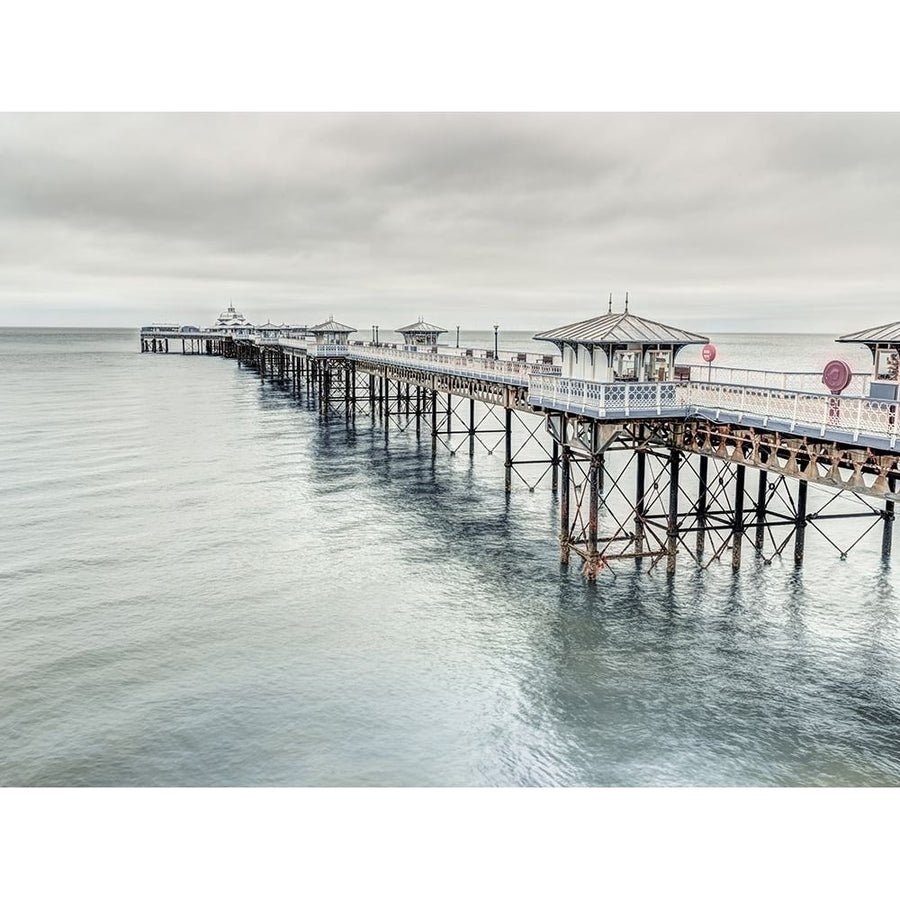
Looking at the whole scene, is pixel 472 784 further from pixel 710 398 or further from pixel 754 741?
pixel 710 398

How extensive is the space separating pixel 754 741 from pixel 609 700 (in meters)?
3.37

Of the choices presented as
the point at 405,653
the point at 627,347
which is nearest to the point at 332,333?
the point at 627,347

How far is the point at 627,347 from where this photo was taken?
1007 inches

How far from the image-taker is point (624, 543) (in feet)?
102

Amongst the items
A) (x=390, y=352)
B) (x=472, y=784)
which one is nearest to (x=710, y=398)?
(x=472, y=784)

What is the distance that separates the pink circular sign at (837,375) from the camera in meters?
19.6

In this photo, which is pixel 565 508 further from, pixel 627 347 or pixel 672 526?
pixel 627 347

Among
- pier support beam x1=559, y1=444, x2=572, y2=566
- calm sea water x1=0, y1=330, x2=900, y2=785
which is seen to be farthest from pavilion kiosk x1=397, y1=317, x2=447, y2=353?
pier support beam x1=559, y1=444, x2=572, y2=566

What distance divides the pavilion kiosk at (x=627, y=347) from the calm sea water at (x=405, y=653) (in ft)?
24.1

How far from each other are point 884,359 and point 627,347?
7632 mm

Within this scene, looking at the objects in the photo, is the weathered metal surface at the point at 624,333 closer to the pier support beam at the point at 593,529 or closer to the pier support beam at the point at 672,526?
the pier support beam at the point at 593,529

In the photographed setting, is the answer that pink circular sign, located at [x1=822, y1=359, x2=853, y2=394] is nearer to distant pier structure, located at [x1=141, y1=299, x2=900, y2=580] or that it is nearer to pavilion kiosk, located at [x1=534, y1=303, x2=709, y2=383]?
distant pier structure, located at [x1=141, y1=299, x2=900, y2=580]

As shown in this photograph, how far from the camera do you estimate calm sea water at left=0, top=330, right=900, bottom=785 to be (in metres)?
16.1

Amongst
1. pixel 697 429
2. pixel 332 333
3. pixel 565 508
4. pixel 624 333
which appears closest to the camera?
pixel 624 333
